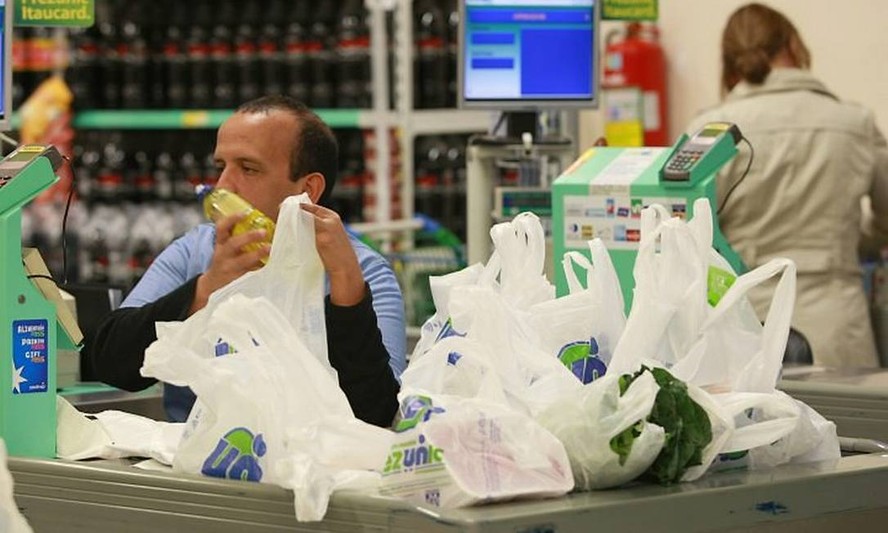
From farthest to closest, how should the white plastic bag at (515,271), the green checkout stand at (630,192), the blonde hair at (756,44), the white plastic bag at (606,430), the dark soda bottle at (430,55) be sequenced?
the dark soda bottle at (430,55)
the blonde hair at (756,44)
the green checkout stand at (630,192)
the white plastic bag at (515,271)
the white plastic bag at (606,430)

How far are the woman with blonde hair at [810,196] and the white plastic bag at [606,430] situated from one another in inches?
112

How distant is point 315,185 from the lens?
3.33m

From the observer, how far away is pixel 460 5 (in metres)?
4.91

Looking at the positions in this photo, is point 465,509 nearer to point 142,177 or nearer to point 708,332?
point 708,332

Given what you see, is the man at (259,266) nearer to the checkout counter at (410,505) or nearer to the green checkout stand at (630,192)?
the checkout counter at (410,505)

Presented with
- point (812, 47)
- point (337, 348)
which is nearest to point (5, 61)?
point (337, 348)

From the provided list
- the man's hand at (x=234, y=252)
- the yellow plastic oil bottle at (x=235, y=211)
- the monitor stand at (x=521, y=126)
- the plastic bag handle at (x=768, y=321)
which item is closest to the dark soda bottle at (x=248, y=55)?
the monitor stand at (x=521, y=126)

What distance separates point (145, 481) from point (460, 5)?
283cm

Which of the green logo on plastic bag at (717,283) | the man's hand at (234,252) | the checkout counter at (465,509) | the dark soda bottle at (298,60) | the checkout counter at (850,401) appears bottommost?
the checkout counter at (850,401)

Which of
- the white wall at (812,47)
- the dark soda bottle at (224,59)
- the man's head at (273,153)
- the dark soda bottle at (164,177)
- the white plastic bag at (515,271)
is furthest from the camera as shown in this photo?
the dark soda bottle at (164,177)

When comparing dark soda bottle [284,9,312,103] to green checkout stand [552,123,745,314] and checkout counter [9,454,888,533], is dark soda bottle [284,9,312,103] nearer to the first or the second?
green checkout stand [552,123,745,314]

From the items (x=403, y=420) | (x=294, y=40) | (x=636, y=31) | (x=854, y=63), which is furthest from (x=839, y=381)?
(x=294, y=40)

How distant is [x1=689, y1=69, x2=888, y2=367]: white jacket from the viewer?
4.99 m

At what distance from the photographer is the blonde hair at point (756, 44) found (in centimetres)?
512
